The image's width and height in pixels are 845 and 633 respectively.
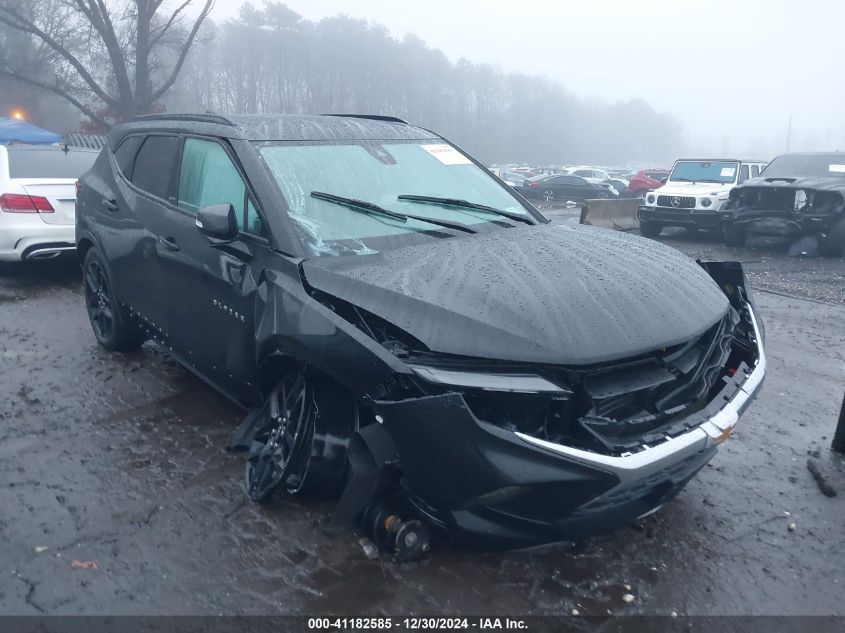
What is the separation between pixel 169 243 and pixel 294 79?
47.0m

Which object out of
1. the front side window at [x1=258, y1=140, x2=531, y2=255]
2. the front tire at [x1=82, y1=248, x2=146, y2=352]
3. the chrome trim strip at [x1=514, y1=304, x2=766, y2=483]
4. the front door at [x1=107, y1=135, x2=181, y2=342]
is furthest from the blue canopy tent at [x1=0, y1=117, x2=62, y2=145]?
the chrome trim strip at [x1=514, y1=304, x2=766, y2=483]

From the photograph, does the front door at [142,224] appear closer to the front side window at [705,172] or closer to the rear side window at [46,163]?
the rear side window at [46,163]

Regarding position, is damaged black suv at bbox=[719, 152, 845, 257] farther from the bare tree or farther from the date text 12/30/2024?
the bare tree

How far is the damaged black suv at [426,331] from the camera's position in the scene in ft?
8.39

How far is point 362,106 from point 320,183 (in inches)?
2058

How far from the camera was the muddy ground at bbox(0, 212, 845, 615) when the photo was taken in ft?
9.36

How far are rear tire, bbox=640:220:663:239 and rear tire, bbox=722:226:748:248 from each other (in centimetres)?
157

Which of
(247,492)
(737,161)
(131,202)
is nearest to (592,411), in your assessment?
(247,492)

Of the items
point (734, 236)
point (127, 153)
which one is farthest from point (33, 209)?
point (734, 236)

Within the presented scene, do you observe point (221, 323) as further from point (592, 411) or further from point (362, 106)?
point (362, 106)

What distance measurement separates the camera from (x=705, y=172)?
15773 millimetres

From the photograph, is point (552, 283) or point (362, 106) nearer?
point (552, 283)

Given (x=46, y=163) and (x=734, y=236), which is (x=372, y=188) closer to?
(x=46, y=163)

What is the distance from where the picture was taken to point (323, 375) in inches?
123
